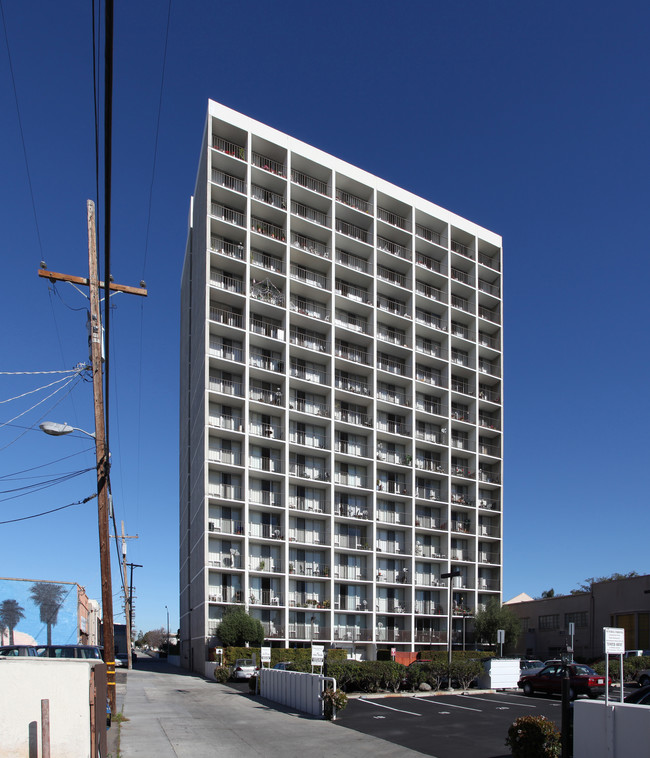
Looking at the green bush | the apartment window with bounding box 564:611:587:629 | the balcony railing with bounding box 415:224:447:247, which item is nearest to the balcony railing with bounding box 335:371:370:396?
the balcony railing with bounding box 415:224:447:247

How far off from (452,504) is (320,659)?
37.9 meters

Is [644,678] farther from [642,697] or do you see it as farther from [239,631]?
[239,631]

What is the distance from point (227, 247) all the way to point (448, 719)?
125 feet

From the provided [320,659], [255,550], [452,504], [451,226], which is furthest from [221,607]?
[451,226]

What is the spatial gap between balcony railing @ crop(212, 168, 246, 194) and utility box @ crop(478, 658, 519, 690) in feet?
118

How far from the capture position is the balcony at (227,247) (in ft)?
175

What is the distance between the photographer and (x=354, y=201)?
61.0 m

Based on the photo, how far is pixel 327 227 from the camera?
5794 cm

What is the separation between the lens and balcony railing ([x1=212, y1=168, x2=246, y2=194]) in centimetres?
5416

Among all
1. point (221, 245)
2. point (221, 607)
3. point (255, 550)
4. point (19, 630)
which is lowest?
point (19, 630)

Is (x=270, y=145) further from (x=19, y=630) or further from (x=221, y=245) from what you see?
(x=19, y=630)

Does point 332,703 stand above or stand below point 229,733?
below

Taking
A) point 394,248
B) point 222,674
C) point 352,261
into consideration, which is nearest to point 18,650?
point 222,674

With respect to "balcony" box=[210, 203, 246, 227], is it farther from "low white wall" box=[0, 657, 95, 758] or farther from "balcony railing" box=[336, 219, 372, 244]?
"low white wall" box=[0, 657, 95, 758]
